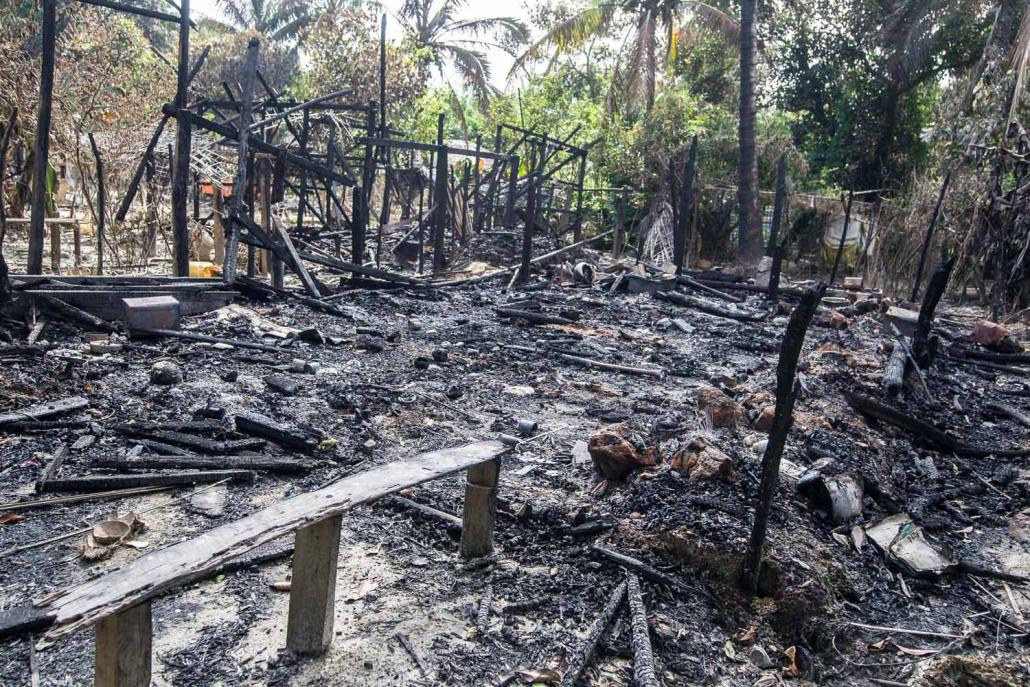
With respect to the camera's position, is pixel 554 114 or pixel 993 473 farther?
pixel 554 114

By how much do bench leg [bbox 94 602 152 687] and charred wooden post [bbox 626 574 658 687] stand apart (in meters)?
1.75

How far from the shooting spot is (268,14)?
1303 inches

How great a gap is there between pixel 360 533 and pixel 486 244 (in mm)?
12739

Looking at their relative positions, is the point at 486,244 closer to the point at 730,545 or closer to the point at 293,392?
the point at 293,392

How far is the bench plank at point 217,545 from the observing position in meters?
2.10

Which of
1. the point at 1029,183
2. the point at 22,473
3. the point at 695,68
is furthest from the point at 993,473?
the point at 695,68

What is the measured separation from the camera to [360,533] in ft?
13.4

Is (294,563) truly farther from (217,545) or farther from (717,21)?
(717,21)

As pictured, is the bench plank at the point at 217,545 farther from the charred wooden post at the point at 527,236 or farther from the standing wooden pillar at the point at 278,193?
the charred wooden post at the point at 527,236

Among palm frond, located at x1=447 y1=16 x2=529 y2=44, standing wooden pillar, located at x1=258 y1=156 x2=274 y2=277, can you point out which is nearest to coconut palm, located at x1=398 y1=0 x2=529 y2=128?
palm frond, located at x1=447 y1=16 x2=529 y2=44

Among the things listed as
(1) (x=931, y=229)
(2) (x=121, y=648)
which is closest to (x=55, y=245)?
(2) (x=121, y=648)

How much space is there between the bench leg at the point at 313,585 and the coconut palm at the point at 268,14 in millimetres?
33221

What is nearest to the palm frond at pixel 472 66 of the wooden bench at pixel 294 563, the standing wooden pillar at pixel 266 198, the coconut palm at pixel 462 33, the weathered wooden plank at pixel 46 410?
the coconut palm at pixel 462 33

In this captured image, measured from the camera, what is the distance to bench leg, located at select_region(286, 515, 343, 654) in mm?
2928
